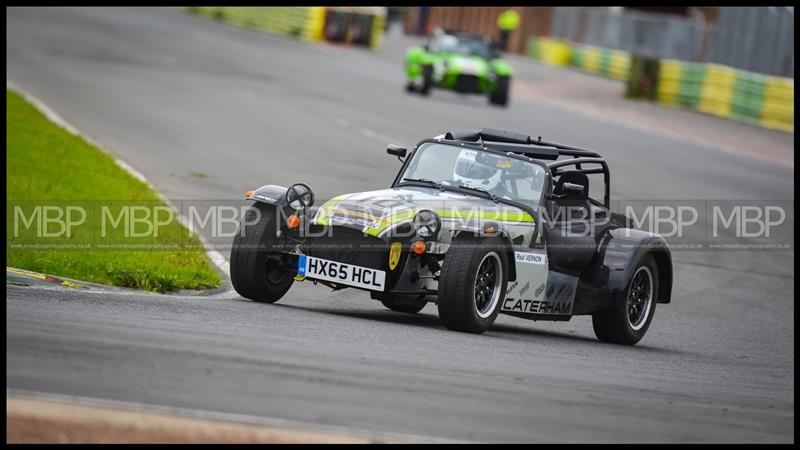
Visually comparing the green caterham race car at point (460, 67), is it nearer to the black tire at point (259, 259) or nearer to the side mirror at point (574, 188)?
→ the side mirror at point (574, 188)

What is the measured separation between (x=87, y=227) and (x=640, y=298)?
5.32m

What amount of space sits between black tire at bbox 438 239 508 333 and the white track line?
269 cm

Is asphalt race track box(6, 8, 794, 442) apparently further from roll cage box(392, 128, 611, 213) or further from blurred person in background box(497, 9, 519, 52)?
blurred person in background box(497, 9, 519, 52)

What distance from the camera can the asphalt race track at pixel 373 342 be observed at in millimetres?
7168

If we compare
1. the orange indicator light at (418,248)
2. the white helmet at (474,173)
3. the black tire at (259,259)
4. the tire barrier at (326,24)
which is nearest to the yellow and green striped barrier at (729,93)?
the tire barrier at (326,24)

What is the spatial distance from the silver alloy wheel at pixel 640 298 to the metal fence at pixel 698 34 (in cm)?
2372

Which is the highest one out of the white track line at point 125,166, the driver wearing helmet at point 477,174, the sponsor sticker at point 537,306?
the driver wearing helmet at point 477,174

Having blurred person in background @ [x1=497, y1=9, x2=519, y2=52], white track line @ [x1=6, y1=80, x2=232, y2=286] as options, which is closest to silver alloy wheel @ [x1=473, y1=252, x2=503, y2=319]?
white track line @ [x1=6, y1=80, x2=232, y2=286]

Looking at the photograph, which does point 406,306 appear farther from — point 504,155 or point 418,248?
point 418,248

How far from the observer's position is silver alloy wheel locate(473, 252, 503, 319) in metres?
10.4

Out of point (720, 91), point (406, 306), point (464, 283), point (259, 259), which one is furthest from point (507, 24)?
point (464, 283)

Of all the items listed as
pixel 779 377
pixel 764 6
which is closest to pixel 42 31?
pixel 764 6

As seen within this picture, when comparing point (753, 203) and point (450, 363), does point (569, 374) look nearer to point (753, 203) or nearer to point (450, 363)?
point (450, 363)

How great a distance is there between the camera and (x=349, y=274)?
10312 millimetres
